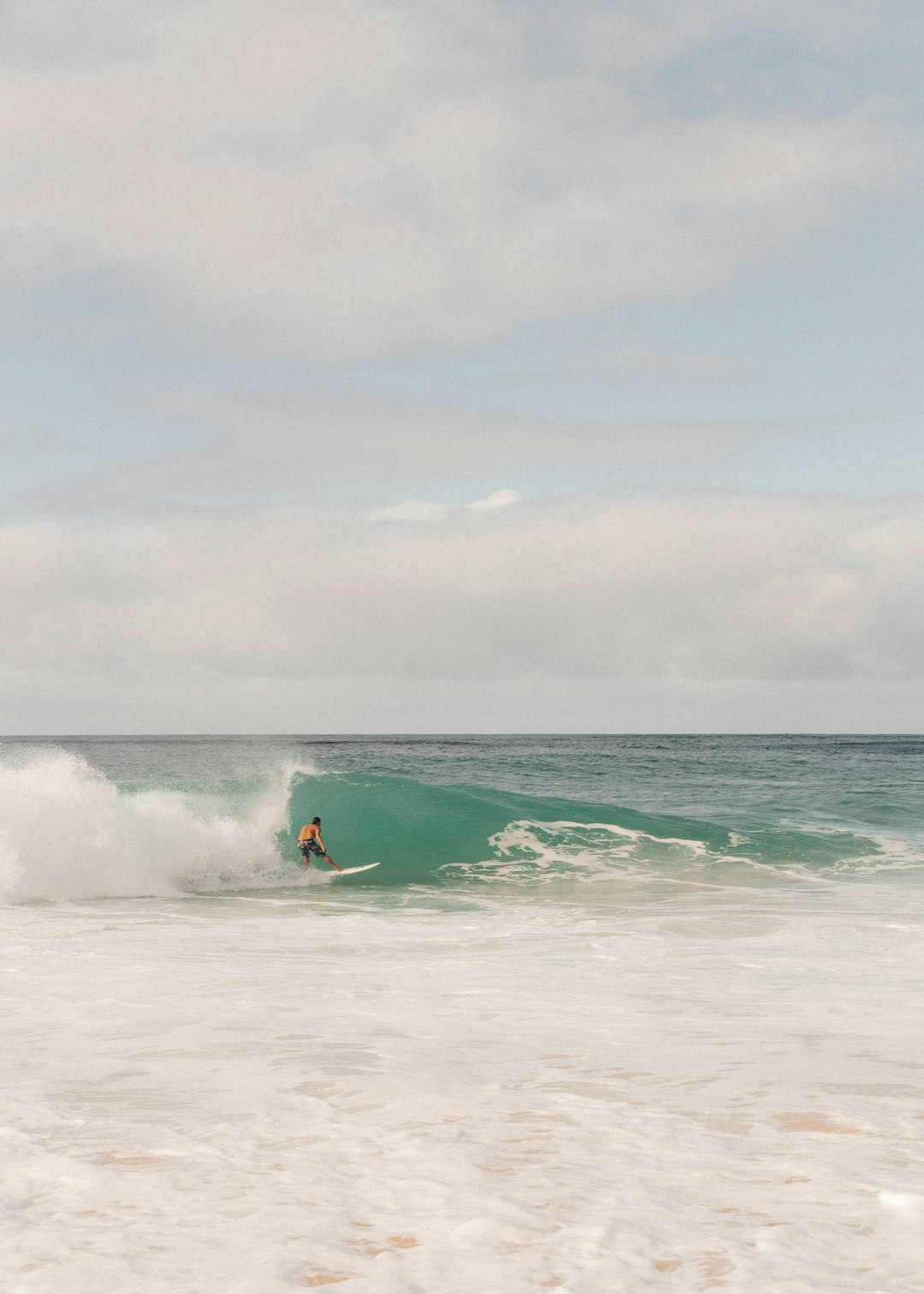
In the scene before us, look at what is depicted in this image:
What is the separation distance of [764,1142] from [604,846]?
1641cm

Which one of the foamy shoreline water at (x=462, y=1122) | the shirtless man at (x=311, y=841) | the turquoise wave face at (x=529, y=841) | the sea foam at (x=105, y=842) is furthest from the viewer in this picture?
the turquoise wave face at (x=529, y=841)

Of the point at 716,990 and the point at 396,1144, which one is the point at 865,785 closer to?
the point at 716,990

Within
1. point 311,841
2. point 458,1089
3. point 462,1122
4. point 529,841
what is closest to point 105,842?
point 311,841

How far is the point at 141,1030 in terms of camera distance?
6453mm

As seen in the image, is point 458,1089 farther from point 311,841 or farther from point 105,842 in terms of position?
point 311,841

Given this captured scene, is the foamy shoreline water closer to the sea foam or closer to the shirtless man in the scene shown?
the sea foam

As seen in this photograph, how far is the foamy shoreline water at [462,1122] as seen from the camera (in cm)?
329

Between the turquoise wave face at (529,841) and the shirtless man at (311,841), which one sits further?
the turquoise wave face at (529,841)

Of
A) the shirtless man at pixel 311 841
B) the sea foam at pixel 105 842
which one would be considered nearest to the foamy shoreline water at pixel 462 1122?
the sea foam at pixel 105 842

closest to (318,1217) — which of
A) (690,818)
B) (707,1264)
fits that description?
(707,1264)

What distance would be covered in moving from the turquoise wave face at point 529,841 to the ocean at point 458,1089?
268cm

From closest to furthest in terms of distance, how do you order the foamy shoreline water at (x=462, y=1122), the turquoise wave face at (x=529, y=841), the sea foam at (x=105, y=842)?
the foamy shoreline water at (x=462, y=1122) < the sea foam at (x=105, y=842) < the turquoise wave face at (x=529, y=841)

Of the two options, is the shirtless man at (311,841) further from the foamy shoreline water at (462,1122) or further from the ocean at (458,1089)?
the foamy shoreline water at (462,1122)

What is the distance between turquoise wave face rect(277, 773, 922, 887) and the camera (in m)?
18.2
